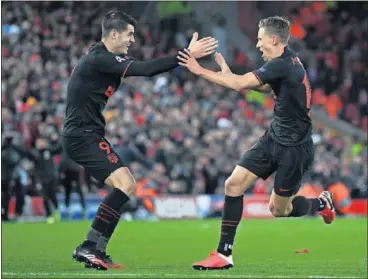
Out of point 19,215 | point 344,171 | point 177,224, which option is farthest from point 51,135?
point 344,171

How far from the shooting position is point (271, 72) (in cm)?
1089

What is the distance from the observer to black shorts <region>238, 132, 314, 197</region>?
11320mm

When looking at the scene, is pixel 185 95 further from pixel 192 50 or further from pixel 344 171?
pixel 192 50

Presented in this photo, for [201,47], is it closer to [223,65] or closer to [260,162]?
[223,65]

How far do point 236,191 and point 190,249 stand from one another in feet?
14.0

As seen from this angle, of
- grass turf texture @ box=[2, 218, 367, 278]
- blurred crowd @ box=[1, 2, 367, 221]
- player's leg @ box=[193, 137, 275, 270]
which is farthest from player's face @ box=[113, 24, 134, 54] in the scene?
blurred crowd @ box=[1, 2, 367, 221]

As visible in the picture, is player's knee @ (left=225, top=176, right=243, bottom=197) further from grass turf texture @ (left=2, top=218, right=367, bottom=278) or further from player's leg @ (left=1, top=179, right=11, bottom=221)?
player's leg @ (left=1, top=179, right=11, bottom=221)

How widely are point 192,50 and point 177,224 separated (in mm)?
11858

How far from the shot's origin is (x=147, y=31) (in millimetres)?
31938

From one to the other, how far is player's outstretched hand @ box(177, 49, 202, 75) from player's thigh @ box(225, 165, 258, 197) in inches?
47.7

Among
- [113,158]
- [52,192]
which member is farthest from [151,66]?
[52,192]

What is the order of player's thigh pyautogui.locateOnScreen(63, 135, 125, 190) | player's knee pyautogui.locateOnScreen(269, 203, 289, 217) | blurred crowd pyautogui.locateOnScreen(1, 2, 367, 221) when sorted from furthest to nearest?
blurred crowd pyautogui.locateOnScreen(1, 2, 367, 221) → player's knee pyautogui.locateOnScreen(269, 203, 289, 217) → player's thigh pyautogui.locateOnScreen(63, 135, 125, 190)

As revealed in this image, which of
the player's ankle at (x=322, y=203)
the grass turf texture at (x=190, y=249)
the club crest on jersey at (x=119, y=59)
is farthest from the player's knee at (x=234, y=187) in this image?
the player's ankle at (x=322, y=203)

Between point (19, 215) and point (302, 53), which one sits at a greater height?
point (302, 53)
